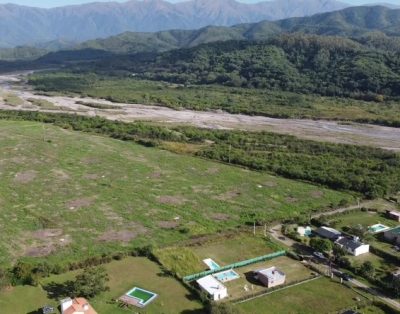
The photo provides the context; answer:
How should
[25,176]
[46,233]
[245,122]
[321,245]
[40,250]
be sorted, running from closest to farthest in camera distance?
[40,250] → [321,245] → [46,233] → [25,176] → [245,122]

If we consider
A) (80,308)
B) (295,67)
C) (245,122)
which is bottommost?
(245,122)

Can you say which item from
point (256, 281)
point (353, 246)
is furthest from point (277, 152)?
point (256, 281)

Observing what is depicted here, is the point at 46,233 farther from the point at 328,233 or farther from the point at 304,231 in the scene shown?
the point at 328,233

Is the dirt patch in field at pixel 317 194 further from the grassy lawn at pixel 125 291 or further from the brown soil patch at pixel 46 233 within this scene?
the brown soil patch at pixel 46 233

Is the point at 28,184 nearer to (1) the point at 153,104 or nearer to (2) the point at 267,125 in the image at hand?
(2) the point at 267,125

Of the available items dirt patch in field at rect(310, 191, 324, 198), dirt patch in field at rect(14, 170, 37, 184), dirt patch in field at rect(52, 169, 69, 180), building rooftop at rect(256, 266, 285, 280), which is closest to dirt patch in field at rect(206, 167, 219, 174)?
dirt patch in field at rect(310, 191, 324, 198)

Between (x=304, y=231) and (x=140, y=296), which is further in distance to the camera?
(x=304, y=231)

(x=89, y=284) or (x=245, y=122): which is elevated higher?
(x=89, y=284)

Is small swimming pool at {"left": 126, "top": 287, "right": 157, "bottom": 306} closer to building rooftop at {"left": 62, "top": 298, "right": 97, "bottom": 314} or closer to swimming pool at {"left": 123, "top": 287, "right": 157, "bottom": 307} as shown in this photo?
swimming pool at {"left": 123, "top": 287, "right": 157, "bottom": 307}
